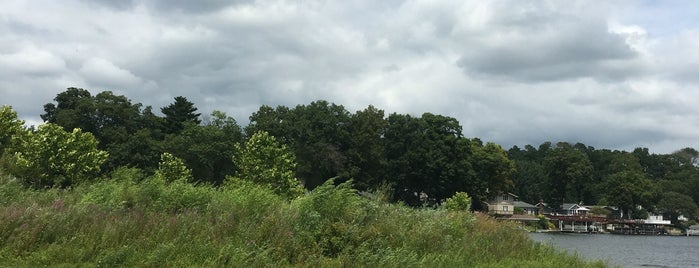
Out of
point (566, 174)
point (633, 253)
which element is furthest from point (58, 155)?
point (566, 174)

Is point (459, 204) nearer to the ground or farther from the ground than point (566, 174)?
nearer to the ground

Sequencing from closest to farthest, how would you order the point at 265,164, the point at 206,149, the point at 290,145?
the point at 265,164, the point at 206,149, the point at 290,145

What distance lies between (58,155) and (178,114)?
5744 cm

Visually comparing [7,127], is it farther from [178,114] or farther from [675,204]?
[675,204]

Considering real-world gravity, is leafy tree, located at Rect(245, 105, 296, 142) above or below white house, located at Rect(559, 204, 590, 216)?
above

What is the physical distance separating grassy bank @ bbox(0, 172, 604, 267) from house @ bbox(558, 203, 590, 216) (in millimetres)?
137146

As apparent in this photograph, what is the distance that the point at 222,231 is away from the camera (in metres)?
15.5

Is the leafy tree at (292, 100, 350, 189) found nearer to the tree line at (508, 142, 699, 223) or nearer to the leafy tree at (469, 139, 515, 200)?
the leafy tree at (469, 139, 515, 200)

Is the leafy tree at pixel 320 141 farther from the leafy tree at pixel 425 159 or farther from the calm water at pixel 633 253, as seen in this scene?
the calm water at pixel 633 253

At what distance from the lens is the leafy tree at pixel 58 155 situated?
42781 millimetres

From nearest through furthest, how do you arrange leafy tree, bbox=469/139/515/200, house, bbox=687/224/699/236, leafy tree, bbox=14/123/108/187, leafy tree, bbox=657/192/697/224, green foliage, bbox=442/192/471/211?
1. green foliage, bbox=442/192/471/211
2. leafy tree, bbox=14/123/108/187
3. leafy tree, bbox=469/139/515/200
4. house, bbox=687/224/699/236
5. leafy tree, bbox=657/192/697/224

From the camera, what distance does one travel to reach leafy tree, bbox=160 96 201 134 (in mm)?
96225

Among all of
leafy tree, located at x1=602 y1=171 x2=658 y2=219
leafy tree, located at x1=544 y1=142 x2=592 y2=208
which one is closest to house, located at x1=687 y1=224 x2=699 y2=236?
leafy tree, located at x1=602 y1=171 x2=658 y2=219

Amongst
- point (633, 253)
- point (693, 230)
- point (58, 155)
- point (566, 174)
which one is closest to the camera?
point (58, 155)
